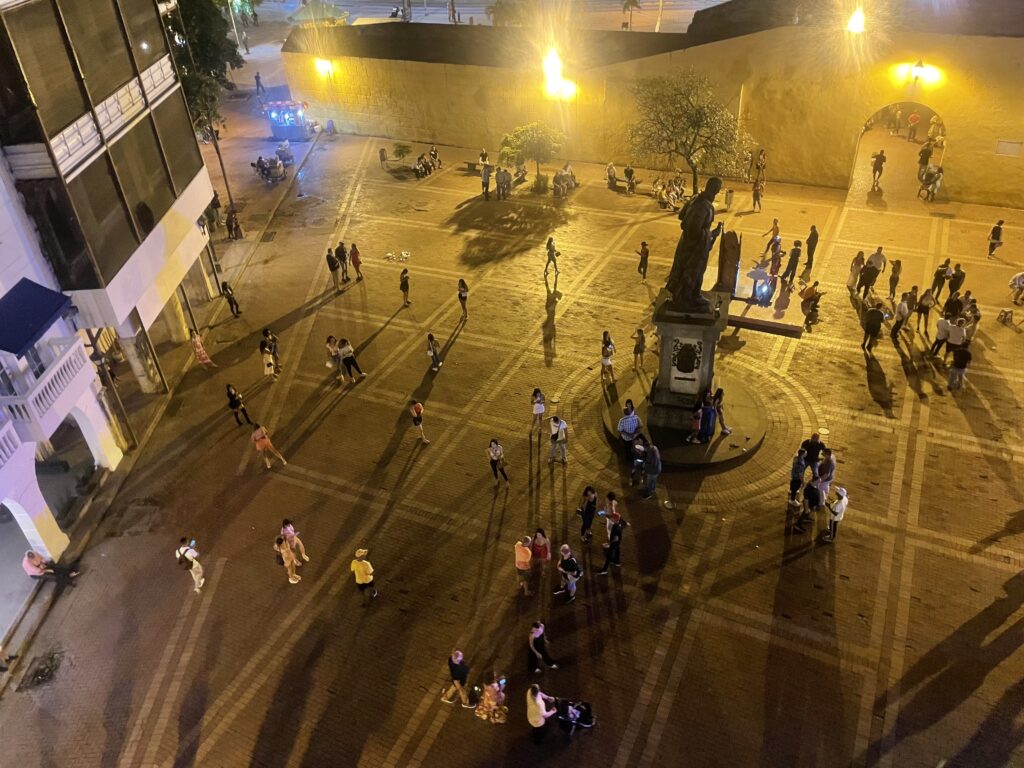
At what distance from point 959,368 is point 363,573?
15198 millimetres

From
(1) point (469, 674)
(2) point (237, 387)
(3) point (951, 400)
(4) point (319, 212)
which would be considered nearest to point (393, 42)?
(4) point (319, 212)

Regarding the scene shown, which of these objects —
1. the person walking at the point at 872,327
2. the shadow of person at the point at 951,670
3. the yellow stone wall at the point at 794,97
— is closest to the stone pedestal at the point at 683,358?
the person walking at the point at 872,327

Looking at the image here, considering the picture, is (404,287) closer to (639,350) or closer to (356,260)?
(356,260)

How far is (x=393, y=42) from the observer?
4094cm

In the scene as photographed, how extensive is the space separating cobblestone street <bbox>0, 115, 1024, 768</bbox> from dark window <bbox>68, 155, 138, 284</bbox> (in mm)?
4731

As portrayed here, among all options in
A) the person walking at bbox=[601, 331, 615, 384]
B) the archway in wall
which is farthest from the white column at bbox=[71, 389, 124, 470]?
the archway in wall

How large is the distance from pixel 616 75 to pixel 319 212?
14848mm

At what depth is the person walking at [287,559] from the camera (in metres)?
14.0

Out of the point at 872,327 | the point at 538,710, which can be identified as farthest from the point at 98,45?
the point at 872,327

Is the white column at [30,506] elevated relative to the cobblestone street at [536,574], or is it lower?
elevated

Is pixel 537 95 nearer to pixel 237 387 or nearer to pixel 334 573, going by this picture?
pixel 237 387

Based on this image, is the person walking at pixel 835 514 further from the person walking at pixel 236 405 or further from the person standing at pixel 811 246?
the person walking at pixel 236 405

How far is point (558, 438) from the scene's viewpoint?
16594mm

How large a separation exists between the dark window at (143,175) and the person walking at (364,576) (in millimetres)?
10804
